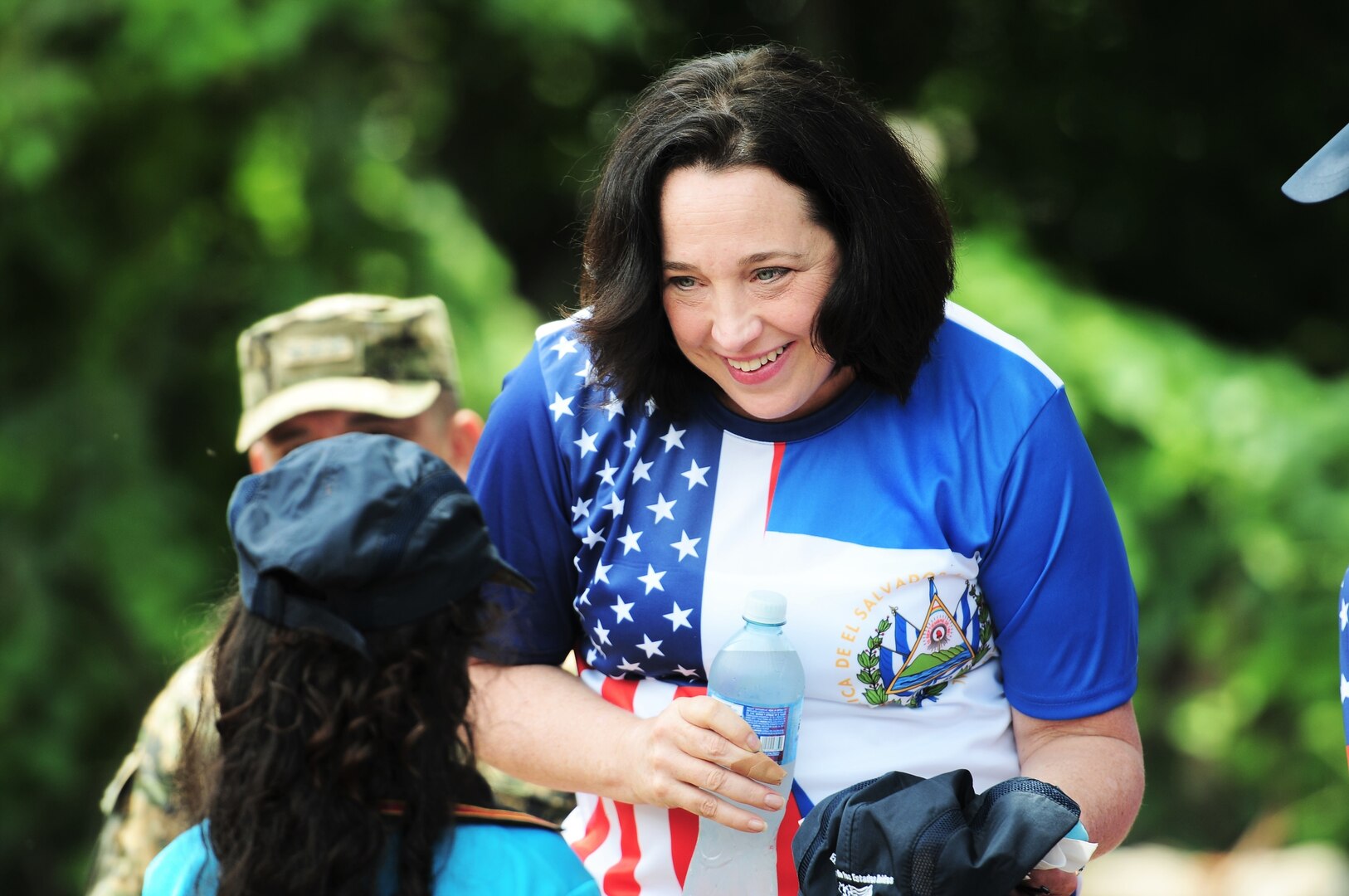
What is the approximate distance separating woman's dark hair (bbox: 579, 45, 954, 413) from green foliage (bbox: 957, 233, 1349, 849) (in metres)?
3.07

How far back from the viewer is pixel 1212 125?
6.32 meters

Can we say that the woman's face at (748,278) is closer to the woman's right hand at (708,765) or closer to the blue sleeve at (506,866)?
the woman's right hand at (708,765)

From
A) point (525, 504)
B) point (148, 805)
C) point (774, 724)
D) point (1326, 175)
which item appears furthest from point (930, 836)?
point (148, 805)

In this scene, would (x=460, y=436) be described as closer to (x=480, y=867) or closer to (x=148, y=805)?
(x=148, y=805)

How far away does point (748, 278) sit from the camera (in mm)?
1944

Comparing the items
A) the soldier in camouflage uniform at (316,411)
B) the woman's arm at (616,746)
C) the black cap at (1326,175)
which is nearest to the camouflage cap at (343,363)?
the soldier in camouflage uniform at (316,411)

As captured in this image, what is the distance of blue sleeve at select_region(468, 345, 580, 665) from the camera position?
84.0 inches

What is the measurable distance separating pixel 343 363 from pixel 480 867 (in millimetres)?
1616

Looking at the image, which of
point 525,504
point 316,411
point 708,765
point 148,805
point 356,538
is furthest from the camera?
point 316,411

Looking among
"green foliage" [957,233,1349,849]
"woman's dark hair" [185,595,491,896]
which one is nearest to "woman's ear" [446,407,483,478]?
"woman's dark hair" [185,595,491,896]

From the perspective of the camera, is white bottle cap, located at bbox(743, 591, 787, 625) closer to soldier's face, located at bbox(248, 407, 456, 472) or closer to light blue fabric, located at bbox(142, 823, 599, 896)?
light blue fabric, located at bbox(142, 823, 599, 896)

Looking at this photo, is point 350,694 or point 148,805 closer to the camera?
point 350,694

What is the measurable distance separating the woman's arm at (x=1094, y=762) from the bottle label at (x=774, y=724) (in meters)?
0.37

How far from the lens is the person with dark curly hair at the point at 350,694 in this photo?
5.04 ft
